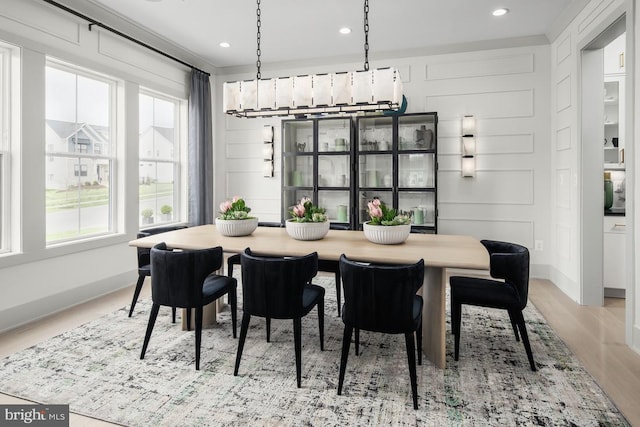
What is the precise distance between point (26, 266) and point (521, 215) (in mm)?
5092

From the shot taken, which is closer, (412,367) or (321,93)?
(412,367)

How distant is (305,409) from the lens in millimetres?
1930

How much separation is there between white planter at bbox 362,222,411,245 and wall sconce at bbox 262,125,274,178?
3015 mm

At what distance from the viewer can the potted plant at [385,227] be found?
8.64 ft

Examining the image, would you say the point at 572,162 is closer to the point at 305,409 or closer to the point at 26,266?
the point at 305,409

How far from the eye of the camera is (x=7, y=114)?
305cm

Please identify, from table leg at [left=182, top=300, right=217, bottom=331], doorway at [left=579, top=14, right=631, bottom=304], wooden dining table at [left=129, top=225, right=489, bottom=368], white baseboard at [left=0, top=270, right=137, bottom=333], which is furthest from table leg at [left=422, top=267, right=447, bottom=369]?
white baseboard at [left=0, top=270, right=137, bottom=333]

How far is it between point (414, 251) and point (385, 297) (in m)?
0.57

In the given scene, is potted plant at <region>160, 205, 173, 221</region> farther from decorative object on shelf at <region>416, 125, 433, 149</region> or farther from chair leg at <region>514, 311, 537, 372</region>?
chair leg at <region>514, 311, 537, 372</region>

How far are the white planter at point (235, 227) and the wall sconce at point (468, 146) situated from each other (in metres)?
2.91

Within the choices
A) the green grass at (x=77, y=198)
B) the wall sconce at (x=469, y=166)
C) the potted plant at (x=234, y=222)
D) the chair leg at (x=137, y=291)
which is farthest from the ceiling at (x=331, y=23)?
the chair leg at (x=137, y=291)

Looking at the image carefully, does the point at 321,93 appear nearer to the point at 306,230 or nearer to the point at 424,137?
the point at 306,230

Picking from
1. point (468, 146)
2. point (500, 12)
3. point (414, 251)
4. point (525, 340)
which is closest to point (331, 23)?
point (500, 12)

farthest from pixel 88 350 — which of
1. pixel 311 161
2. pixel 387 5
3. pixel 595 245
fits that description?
pixel 595 245
